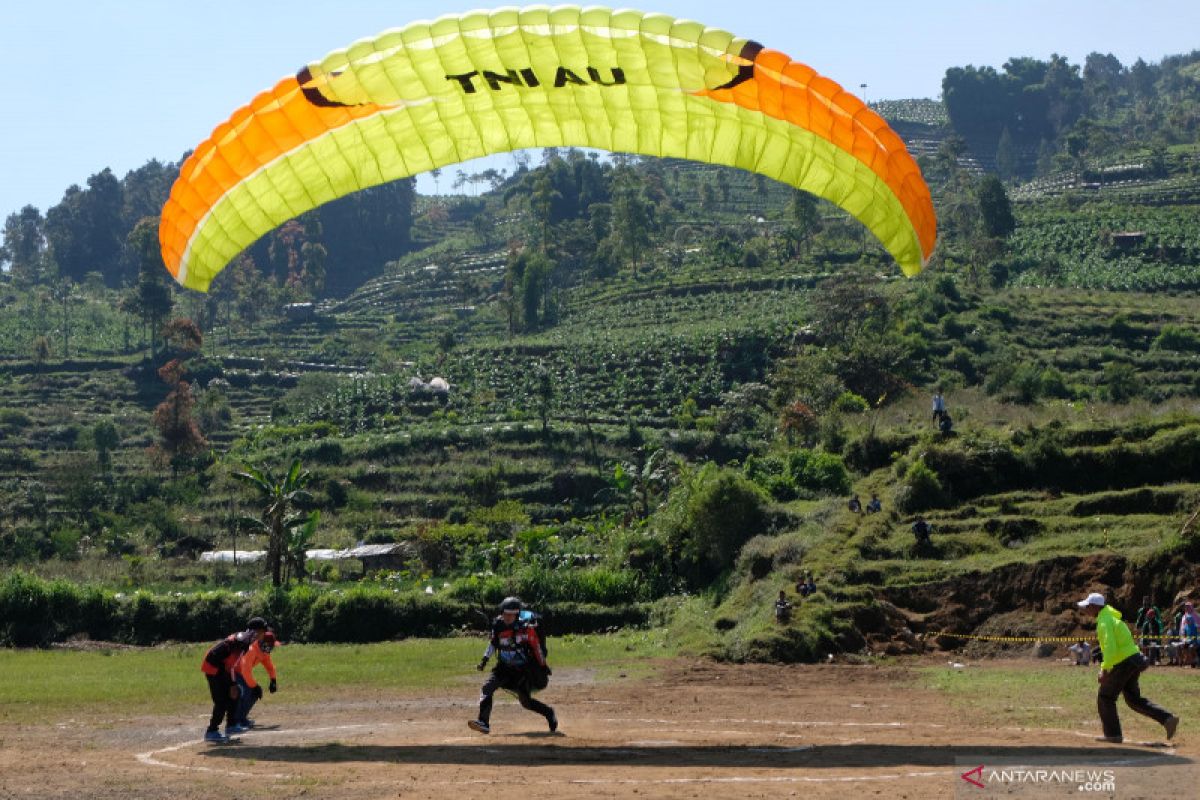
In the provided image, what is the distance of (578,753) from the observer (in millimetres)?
13734

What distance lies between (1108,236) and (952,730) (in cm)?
10831

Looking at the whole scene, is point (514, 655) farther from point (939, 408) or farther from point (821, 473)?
point (821, 473)

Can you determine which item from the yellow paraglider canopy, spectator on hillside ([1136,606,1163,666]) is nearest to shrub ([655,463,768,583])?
spectator on hillside ([1136,606,1163,666])

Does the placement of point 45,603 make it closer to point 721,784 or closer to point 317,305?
point 721,784

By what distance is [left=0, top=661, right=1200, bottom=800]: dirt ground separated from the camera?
1154 cm

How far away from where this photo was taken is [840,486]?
44.5 metres

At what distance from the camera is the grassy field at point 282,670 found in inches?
869

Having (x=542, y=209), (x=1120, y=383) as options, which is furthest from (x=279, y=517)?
(x=542, y=209)

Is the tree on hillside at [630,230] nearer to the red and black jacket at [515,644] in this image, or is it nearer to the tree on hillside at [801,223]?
the tree on hillside at [801,223]

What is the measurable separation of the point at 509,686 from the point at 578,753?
1751 mm

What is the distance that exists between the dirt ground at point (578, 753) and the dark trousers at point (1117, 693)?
0.32m

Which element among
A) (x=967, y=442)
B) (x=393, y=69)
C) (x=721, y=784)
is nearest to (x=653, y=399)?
(x=967, y=442)

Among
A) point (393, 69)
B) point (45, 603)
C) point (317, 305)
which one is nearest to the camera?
point (393, 69)

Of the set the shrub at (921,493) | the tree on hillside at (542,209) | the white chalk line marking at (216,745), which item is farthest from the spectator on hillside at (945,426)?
the tree on hillside at (542,209)
